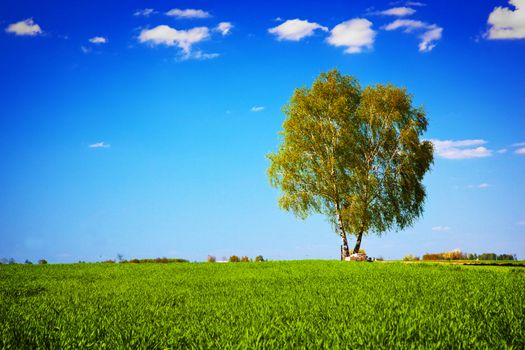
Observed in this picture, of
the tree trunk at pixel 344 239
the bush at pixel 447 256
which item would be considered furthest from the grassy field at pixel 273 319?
the bush at pixel 447 256

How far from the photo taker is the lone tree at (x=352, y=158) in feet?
119

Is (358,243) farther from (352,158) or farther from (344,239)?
(352,158)

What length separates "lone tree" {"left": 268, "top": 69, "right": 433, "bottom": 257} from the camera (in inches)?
1423

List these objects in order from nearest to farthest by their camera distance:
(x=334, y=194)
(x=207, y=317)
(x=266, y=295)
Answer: (x=207, y=317)
(x=266, y=295)
(x=334, y=194)

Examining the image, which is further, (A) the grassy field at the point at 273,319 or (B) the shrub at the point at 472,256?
→ (B) the shrub at the point at 472,256

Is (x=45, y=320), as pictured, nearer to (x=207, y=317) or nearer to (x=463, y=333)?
(x=207, y=317)

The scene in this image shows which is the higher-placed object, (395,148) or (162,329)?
(395,148)

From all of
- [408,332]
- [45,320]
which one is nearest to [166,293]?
[45,320]

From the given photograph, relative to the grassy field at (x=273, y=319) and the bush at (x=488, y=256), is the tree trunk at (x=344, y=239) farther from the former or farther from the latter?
the grassy field at (x=273, y=319)

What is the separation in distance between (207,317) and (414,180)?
3243cm

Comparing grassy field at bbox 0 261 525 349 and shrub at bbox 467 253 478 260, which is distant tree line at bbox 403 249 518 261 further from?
grassy field at bbox 0 261 525 349

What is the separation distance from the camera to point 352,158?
1433 inches

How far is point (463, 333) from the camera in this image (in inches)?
266

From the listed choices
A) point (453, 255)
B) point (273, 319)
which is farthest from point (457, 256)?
point (273, 319)
